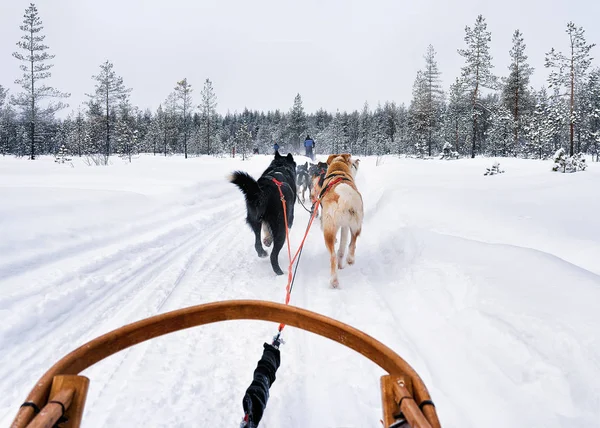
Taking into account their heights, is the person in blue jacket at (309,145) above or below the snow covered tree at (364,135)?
below

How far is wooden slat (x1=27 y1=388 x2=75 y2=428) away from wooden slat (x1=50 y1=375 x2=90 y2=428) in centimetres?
1

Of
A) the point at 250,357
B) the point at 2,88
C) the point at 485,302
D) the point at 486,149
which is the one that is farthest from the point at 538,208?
the point at 486,149

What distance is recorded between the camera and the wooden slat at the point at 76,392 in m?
0.82

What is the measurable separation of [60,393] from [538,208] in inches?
245

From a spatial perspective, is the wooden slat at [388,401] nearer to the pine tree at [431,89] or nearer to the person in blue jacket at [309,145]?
the person in blue jacket at [309,145]

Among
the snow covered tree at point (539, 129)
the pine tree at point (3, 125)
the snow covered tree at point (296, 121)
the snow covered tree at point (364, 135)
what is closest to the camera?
the snow covered tree at point (539, 129)

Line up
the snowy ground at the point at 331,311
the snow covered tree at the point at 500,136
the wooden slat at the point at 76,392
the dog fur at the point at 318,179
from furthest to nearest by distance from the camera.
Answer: the snow covered tree at the point at 500,136 → the dog fur at the point at 318,179 → the snowy ground at the point at 331,311 → the wooden slat at the point at 76,392

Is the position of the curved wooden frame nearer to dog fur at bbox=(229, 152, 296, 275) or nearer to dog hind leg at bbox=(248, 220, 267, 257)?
dog fur at bbox=(229, 152, 296, 275)

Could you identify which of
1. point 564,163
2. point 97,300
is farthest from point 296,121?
point 97,300

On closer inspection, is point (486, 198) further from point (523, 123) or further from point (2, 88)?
point (2, 88)

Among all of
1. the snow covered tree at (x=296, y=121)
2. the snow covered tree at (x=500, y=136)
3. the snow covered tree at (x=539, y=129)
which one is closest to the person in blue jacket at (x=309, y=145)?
the snow covered tree at (x=500, y=136)

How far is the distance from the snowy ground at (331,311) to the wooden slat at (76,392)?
106 centimetres

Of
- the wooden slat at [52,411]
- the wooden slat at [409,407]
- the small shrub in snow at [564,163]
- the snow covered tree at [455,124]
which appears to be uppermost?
the snow covered tree at [455,124]

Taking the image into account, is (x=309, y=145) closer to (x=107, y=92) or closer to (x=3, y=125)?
(x=107, y=92)
